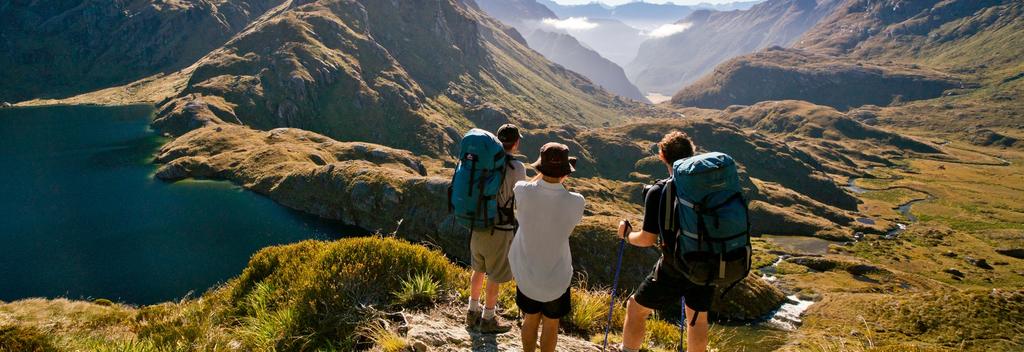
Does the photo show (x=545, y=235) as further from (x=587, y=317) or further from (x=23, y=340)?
(x=23, y=340)

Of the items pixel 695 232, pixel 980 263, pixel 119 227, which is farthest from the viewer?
pixel 980 263

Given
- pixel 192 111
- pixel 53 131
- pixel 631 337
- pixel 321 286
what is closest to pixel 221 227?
pixel 321 286

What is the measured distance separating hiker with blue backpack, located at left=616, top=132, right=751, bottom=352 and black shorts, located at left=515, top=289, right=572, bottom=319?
128cm

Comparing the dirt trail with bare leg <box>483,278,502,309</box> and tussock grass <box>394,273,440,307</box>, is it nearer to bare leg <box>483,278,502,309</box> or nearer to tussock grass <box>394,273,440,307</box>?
tussock grass <box>394,273,440,307</box>

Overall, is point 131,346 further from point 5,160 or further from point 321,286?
point 5,160

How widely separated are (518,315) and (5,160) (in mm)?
153185

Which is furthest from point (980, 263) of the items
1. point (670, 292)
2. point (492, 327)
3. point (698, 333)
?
point (492, 327)

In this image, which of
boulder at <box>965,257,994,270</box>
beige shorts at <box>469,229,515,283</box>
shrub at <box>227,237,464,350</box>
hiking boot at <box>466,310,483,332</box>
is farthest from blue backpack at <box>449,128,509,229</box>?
boulder at <box>965,257,994,270</box>

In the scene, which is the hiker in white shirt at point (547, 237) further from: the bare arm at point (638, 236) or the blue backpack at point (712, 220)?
the blue backpack at point (712, 220)

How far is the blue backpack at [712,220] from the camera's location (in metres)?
6.26

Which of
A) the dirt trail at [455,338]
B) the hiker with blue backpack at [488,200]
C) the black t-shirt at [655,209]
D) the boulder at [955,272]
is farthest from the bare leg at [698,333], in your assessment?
the boulder at [955,272]

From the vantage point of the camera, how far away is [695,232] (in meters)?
6.38

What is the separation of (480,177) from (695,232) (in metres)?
3.62

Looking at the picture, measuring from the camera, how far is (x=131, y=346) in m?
7.55
